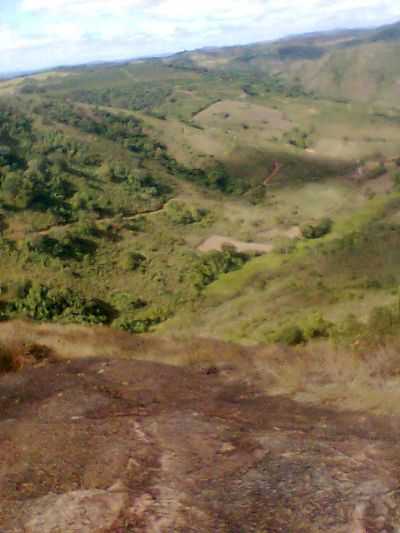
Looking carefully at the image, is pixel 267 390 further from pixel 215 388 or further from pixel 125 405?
pixel 125 405

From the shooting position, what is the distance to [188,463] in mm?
9609

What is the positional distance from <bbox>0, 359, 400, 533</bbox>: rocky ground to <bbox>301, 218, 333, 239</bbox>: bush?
35.0 metres

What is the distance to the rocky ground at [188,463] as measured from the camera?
26.6 feet

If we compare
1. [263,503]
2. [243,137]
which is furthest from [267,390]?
[243,137]

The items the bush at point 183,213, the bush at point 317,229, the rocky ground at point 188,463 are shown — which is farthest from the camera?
the bush at point 183,213

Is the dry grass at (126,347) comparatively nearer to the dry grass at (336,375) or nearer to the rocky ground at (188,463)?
the dry grass at (336,375)

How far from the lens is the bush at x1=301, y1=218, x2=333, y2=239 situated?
154 ft

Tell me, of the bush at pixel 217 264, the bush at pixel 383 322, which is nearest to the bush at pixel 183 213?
the bush at pixel 217 264

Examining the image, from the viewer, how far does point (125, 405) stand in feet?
40.4

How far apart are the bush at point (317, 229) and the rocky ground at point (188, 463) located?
35.0 meters

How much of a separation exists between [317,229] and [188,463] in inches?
1596

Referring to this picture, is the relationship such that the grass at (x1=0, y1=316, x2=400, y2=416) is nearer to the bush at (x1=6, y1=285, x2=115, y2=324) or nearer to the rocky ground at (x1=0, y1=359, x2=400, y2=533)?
the rocky ground at (x1=0, y1=359, x2=400, y2=533)

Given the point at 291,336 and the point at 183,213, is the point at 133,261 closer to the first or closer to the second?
the point at 183,213

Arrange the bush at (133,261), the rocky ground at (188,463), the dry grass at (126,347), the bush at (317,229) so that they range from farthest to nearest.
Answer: the bush at (317,229) < the bush at (133,261) < the dry grass at (126,347) < the rocky ground at (188,463)
